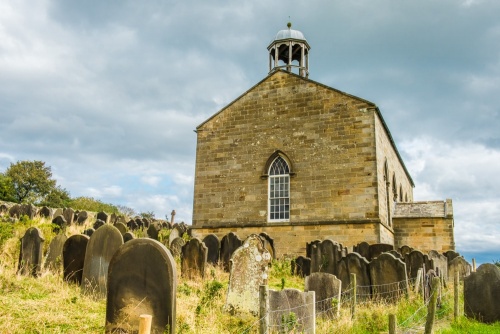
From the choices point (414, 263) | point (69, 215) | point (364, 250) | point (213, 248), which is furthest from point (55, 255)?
point (364, 250)

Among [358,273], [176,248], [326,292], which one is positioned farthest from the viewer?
[176,248]

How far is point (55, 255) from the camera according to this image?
10.1m

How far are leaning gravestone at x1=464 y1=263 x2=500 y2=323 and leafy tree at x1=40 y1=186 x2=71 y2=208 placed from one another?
1757 inches

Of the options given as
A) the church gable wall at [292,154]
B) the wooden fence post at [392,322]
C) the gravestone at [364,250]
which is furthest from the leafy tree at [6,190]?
the wooden fence post at [392,322]

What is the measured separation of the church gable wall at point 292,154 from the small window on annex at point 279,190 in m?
0.29

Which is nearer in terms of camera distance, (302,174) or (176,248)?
(176,248)

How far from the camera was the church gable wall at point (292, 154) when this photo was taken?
1717cm

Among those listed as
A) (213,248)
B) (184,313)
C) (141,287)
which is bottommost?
(184,313)

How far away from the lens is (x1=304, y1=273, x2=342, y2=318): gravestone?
7812mm

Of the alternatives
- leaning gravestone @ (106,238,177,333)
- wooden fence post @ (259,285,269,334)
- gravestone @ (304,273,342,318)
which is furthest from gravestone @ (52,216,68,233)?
wooden fence post @ (259,285,269,334)

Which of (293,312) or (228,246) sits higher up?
(228,246)

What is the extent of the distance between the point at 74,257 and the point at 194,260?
2.98 metres

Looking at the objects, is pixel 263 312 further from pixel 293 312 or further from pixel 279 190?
pixel 279 190

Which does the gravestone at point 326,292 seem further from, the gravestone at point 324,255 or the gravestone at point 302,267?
the gravestone at point 302,267
